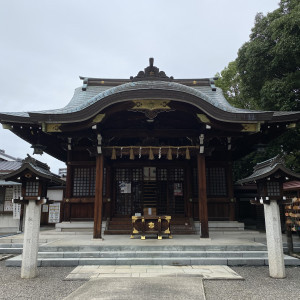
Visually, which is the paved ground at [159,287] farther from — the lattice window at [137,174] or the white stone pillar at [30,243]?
the lattice window at [137,174]

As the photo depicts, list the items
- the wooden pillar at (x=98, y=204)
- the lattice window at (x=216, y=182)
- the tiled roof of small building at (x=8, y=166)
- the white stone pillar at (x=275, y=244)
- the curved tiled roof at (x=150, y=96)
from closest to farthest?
1. the white stone pillar at (x=275, y=244)
2. the curved tiled roof at (x=150, y=96)
3. the wooden pillar at (x=98, y=204)
4. the lattice window at (x=216, y=182)
5. the tiled roof of small building at (x=8, y=166)

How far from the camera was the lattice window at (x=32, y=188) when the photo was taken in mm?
6613

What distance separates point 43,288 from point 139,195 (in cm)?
652

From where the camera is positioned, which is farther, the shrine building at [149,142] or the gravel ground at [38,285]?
the shrine building at [149,142]

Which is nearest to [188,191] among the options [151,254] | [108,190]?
[108,190]

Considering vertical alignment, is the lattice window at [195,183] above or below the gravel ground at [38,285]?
above

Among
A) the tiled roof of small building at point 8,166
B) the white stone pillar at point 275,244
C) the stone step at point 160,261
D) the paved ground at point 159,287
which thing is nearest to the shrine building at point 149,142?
the stone step at point 160,261

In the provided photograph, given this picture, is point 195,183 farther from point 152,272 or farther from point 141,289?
point 141,289

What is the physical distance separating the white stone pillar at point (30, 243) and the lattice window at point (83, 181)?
16.7 feet

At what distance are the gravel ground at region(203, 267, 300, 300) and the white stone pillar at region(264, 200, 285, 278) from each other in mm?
203

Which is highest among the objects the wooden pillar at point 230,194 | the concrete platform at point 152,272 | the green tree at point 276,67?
the green tree at point 276,67

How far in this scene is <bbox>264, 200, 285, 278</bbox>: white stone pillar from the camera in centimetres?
616

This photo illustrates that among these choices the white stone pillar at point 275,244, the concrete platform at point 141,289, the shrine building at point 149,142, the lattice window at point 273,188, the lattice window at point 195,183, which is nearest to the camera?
the concrete platform at point 141,289

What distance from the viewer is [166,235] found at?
390 inches
